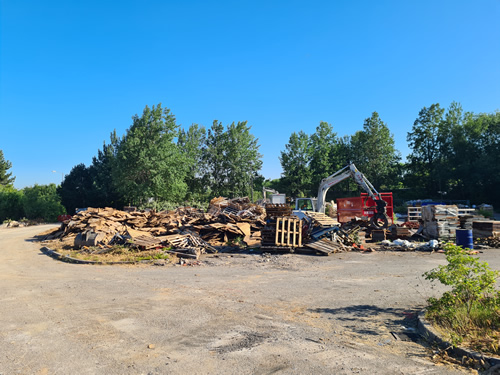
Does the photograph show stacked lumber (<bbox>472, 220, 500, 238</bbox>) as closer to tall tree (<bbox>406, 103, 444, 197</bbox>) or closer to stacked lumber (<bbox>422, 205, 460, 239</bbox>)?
stacked lumber (<bbox>422, 205, 460, 239</bbox>)

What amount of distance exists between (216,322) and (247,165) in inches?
1876

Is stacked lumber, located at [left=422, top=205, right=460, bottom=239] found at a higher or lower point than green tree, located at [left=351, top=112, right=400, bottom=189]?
lower

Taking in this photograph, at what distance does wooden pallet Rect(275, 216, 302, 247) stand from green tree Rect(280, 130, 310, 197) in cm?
4301

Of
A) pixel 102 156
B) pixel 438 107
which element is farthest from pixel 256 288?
pixel 438 107

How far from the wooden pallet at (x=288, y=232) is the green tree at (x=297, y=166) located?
43.0 meters

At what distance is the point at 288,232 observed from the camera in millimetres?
15016

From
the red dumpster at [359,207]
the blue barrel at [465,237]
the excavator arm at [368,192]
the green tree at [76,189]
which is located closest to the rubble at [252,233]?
the excavator arm at [368,192]

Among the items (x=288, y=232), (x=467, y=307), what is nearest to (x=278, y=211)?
(x=288, y=232)

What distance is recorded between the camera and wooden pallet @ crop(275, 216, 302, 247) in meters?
14.9

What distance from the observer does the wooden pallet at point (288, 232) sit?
14.9 meters

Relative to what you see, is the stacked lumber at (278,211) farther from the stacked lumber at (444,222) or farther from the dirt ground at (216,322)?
the stacked lumber at (444,222)

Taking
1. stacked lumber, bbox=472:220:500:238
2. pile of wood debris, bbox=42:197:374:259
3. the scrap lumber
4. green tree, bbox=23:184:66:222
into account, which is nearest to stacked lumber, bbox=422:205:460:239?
stacked lumber, bbox=472:220:500:238

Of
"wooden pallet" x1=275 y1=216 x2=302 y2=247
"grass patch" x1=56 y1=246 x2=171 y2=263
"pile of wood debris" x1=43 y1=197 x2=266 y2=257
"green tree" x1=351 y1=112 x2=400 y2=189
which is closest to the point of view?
"grass patch" x1=56 y1=246 x2=171 y2=263

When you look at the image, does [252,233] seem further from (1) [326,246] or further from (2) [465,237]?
(2) [465,237]
